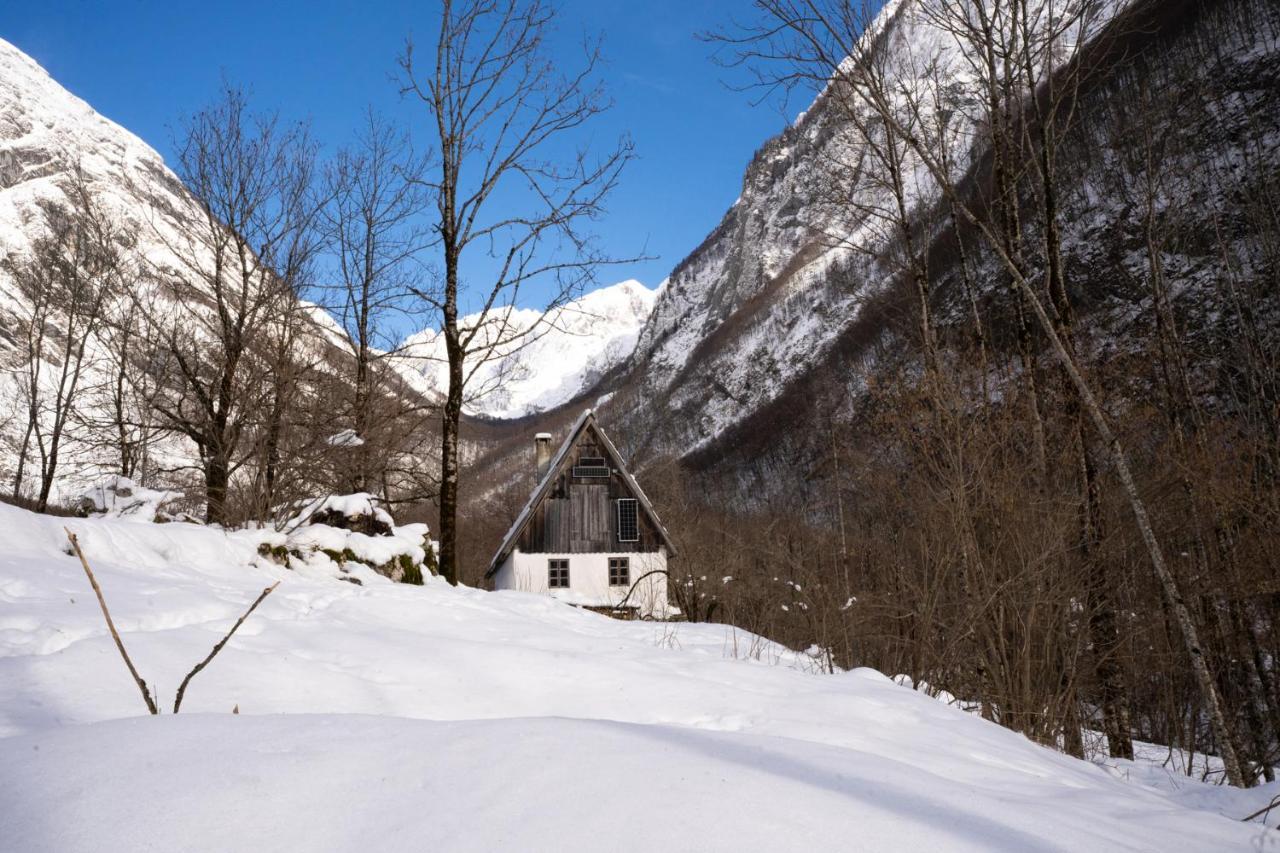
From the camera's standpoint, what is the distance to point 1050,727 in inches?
242

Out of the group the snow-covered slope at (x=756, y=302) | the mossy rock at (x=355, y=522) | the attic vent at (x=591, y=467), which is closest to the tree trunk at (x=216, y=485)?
the mossy rock at (x=355, y=522)

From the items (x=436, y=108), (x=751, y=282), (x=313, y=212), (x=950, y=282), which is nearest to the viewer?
(x=436, y=108)

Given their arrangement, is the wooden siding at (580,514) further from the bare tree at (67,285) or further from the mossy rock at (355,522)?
the mossy rock at (355,522)

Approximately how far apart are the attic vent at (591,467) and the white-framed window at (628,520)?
123 centimetres

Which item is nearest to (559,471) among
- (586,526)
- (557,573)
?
(586,526)

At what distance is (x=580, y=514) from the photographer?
2556cm

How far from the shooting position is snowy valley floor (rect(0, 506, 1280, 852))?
1.55m

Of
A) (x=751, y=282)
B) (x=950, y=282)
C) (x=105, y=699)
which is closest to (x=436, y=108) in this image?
(x=105, y=699)

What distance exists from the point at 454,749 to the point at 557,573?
78.5ft

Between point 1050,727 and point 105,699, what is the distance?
6.78 meters

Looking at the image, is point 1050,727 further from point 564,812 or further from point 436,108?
point 436,108

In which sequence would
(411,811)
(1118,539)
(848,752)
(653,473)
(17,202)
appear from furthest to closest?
(17,202) < (653,473) < (1118,539) < (848,752) < (411,811)

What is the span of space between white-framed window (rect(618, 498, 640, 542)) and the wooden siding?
15cm

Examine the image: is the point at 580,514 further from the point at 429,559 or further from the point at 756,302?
the point at 756,302
